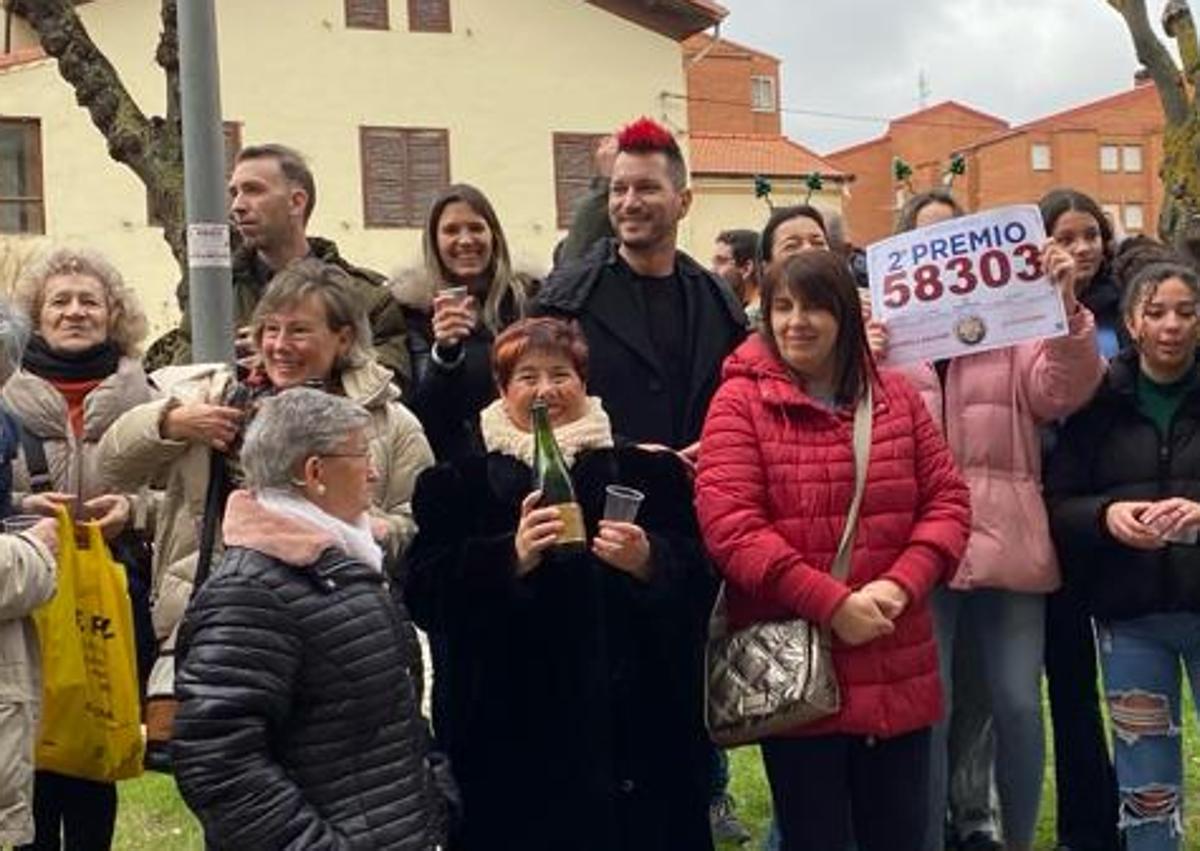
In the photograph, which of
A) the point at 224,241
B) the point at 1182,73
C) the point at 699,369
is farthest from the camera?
the point at 1182,73

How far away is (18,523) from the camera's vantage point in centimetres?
420

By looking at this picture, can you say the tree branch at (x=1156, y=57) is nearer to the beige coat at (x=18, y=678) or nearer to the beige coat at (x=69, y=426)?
the beige coat at (x=69, y=426)

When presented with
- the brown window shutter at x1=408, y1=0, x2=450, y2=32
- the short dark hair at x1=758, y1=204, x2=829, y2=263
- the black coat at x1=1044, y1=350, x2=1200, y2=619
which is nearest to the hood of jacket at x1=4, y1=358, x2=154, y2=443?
the short dark hair at x1=758, y1=204, x2=829, y2=263

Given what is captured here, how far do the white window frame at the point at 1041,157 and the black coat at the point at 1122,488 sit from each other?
65090mm

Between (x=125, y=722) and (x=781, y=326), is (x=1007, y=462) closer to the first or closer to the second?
(x=781, y=326)

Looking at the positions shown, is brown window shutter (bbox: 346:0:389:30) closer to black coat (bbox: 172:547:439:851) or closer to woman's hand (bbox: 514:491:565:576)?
woman's hand (bbox: 514:491:565:576)

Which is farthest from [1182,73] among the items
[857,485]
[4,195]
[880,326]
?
[4,195]

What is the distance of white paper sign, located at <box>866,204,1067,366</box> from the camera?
5.00m

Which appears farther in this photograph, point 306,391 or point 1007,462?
point 1007,462

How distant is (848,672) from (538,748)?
2.83 ft

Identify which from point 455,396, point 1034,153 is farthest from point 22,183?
point 1034,153

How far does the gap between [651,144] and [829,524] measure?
1.40 m

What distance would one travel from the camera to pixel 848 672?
173 inches

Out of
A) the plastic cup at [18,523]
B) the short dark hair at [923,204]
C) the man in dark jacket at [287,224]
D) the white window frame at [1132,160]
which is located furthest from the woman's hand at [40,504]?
Answer: the white window frame at [1132,160]
